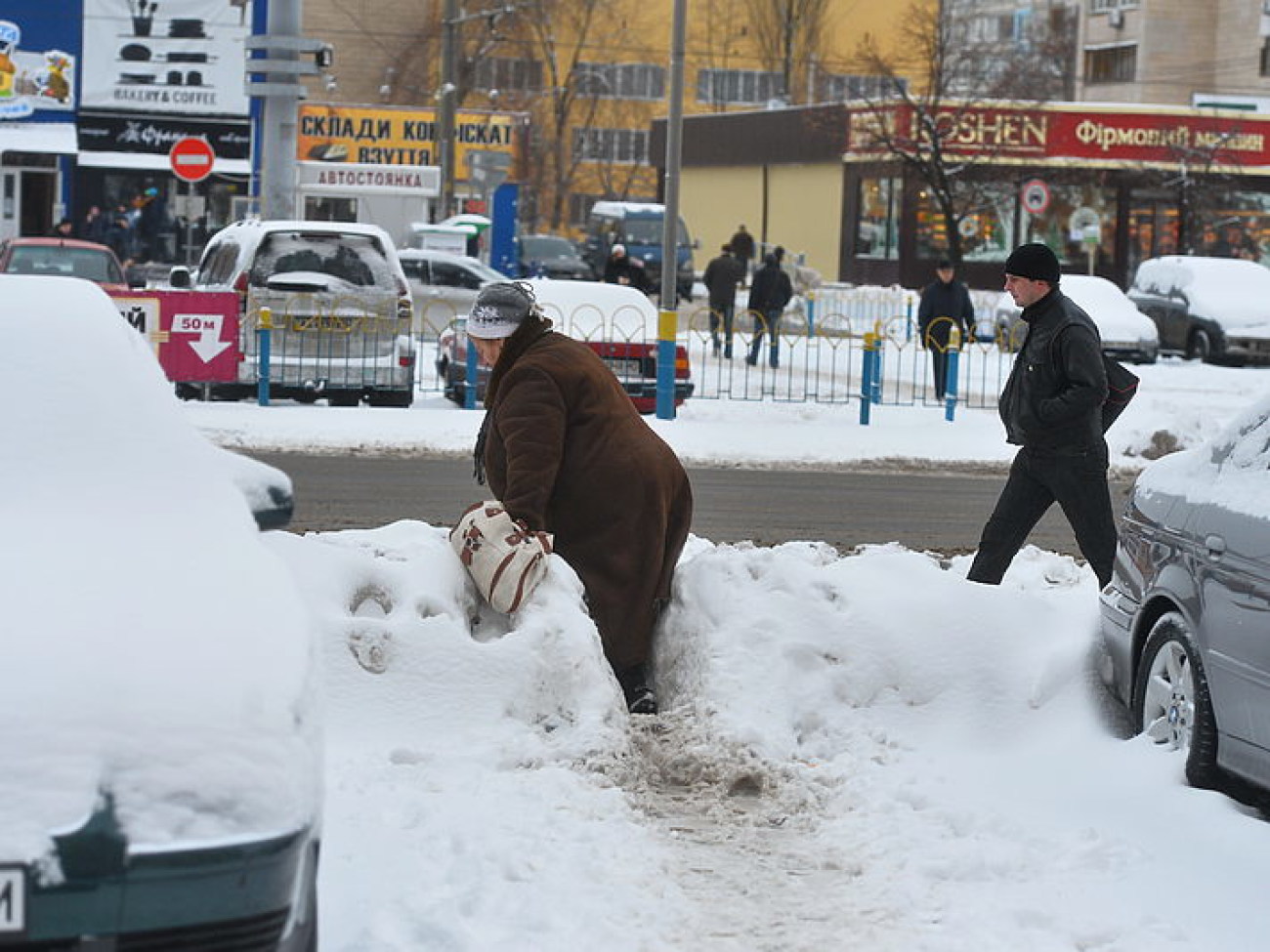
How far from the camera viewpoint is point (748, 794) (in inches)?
275

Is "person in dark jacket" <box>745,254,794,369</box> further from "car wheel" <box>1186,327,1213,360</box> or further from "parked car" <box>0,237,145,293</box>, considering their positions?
"parked car" <box>0,237,145,293</box>

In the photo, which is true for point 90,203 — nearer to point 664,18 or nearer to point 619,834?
point 664,18

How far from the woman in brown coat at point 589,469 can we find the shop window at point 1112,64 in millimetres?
80463

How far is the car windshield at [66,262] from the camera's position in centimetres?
2566

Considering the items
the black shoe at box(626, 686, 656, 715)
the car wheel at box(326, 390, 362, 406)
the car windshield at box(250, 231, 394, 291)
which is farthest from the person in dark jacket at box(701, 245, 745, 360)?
the black shoe at box(626, 686, 656, 715)

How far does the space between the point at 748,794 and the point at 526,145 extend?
71.6 meters

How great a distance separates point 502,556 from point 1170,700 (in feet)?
7.47

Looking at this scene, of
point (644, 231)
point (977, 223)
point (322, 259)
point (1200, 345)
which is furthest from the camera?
point (644, 231)

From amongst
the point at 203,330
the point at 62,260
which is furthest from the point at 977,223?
the point at 203,330

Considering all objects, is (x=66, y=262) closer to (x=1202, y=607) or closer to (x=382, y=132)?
(x=1202, y=607)

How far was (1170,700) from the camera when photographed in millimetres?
7074

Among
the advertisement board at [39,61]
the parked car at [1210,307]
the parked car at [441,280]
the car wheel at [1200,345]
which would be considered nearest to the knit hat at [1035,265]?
the parked car at [441,280]

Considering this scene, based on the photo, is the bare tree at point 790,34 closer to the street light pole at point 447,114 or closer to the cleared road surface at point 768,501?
the street light pole at point 447,114

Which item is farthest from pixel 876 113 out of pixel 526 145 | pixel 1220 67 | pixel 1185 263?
pixel 1220 67
